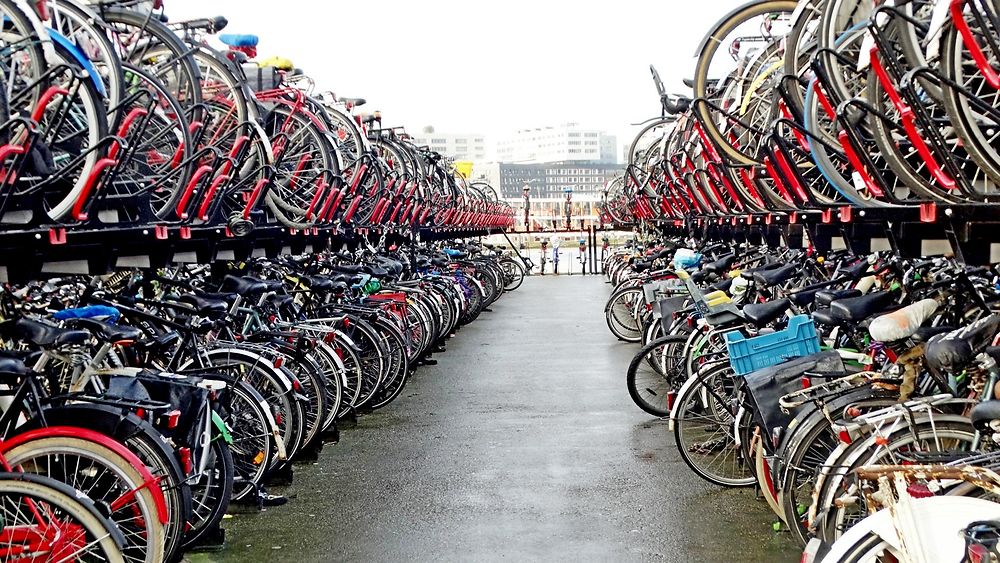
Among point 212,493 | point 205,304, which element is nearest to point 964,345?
point 212,493

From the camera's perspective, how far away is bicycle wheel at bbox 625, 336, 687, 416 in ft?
28.9

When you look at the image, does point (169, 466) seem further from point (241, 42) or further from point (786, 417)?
point (241, 42)

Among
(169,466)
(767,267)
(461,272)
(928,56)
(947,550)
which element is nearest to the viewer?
(947,550)

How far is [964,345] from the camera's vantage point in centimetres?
414

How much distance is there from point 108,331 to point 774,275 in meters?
4.67

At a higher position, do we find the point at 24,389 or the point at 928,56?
the point at 928,56

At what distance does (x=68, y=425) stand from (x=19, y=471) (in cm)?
28

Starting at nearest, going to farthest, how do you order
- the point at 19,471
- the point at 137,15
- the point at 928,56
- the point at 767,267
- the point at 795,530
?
the point at 928,56, the point at 19,471, the point at 795,530, the point at 137,15, the point at 767,267

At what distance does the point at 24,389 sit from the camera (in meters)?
4.41

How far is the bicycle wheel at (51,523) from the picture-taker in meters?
4.03

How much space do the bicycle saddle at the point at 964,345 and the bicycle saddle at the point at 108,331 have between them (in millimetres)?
3289

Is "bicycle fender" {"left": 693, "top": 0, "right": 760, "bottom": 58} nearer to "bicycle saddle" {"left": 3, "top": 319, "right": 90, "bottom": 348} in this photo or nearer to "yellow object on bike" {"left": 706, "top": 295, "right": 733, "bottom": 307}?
"yellow object on bike" {"left": 706, "top": 295, "right": 733, "bottom": 307}

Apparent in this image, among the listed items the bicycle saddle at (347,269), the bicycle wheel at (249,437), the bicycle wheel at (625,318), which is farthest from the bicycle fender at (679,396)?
the bicycle wheel at (625,318)

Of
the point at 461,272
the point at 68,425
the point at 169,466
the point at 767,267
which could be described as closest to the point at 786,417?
the point at 169,466
